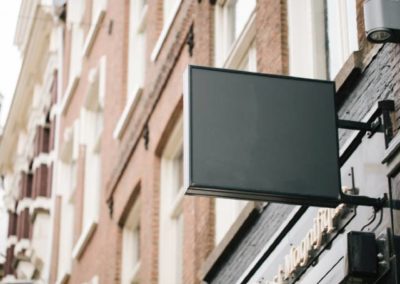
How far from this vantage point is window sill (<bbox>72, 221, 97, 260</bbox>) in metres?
23.1

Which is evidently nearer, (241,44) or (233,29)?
(241,44)

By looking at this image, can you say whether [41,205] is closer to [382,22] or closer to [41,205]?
[41,205]

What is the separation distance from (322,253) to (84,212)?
13.8 metres

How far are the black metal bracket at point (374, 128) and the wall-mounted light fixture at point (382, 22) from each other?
495 millimetres

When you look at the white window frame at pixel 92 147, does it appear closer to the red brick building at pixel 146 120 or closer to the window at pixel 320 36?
the red brick building at pixel 146 120

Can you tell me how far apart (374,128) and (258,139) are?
995 mm

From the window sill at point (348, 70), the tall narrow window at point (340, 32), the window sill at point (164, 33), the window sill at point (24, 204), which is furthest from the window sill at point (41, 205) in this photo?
the window sill at point (348, 70)

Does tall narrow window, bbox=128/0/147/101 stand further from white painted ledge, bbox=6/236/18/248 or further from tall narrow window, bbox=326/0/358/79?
white painted ledge, bbox=6/236/18/248

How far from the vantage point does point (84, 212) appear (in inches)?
971

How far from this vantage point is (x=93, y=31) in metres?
25.8

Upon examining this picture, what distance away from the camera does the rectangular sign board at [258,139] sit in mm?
10023

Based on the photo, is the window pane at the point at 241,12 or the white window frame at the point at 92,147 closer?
the window pane at the point at 241,12

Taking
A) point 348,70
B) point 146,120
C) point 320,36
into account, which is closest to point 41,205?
point 146,120

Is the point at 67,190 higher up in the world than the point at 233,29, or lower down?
higher up
